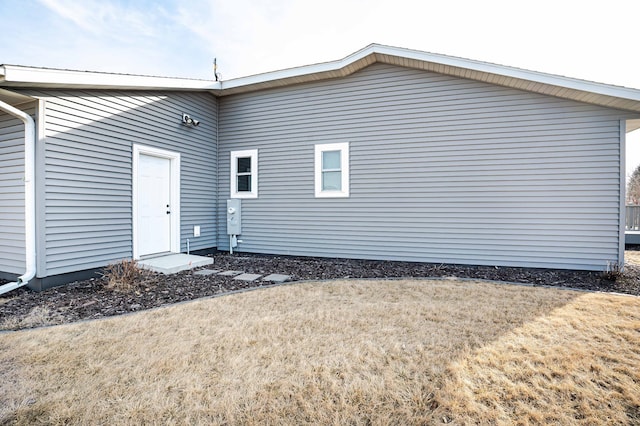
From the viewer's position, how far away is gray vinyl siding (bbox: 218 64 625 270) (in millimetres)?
5562

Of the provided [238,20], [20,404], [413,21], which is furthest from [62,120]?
[413,21]

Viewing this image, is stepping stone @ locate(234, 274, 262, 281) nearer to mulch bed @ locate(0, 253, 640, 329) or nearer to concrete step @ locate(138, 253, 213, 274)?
mulch bed @ locate(0, 253, 640, 329)

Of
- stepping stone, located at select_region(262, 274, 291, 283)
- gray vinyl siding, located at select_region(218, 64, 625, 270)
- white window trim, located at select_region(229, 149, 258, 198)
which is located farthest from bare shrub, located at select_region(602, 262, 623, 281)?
white window trim, located at select_region(229, 149, 258, 198)

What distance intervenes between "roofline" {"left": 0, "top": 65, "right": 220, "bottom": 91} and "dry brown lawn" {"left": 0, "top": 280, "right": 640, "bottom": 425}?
334cm

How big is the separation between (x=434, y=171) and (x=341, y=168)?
6.57 feet

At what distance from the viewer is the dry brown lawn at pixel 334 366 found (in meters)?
1.88

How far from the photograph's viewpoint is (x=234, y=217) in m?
7.75

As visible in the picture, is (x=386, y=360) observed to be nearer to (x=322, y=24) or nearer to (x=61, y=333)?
(x=61, y=333)

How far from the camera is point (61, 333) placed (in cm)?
301

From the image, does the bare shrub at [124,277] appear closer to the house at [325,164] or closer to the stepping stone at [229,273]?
the house at [325,164]

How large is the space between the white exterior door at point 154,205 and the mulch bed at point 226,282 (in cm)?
119

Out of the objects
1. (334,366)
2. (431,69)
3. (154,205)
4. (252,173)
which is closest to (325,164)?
(252,173)

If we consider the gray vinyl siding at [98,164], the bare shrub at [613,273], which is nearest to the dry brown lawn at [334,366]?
the bare shrub at [613,273]

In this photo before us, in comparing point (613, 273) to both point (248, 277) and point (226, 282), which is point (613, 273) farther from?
point (226, 282)
